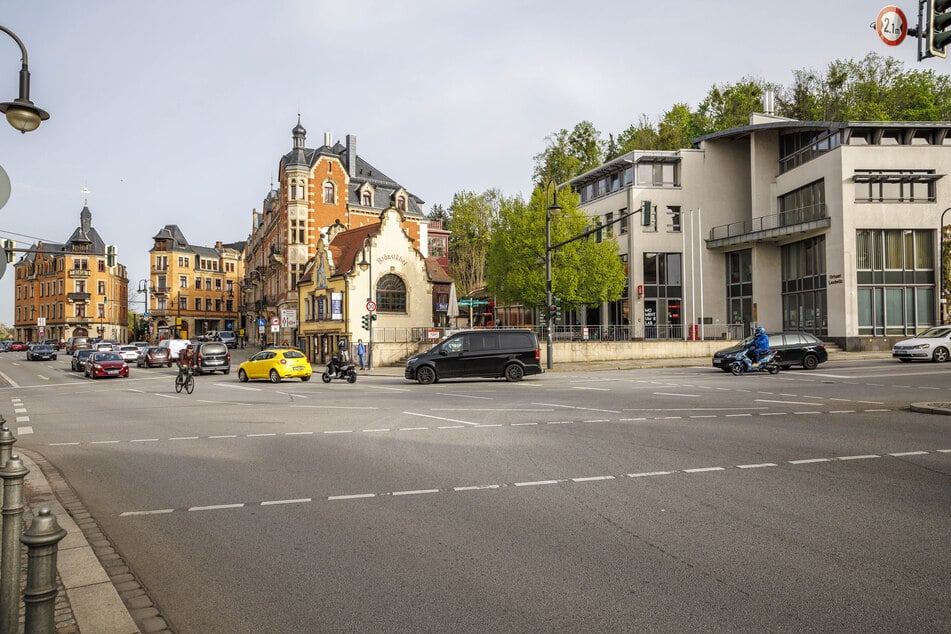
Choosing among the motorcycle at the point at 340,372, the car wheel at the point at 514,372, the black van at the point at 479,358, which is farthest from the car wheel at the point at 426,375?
the motorcycle at the point at 340,372

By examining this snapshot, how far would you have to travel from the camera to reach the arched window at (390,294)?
43.1m

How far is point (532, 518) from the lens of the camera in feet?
20.4

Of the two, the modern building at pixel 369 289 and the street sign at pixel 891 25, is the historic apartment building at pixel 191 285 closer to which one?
the modern building at pixel 369 289

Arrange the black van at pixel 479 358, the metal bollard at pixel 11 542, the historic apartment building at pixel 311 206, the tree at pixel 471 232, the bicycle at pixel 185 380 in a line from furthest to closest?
the tree at pixel 471 232, the historic apartment building at pixel 311 206, the black van at pixel 479 358, the bicycle at pixel 185 380, the metal bollard at pixel 11 542

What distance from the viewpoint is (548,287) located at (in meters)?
30.9

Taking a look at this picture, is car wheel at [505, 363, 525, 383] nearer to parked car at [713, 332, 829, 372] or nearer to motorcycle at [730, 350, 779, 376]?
motorcycle at [730, 350, 779, 376]

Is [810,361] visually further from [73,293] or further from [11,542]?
[73,293]

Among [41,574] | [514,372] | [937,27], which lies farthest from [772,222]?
[41,574]

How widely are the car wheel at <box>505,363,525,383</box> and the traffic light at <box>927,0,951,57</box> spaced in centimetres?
1740

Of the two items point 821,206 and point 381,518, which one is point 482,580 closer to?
point 381,518

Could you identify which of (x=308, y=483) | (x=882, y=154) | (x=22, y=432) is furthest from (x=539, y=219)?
(x=308, y=483)

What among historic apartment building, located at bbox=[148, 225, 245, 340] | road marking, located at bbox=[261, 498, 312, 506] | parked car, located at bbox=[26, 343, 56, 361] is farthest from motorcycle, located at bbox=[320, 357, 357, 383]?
historic apartment building, located at bbox=[148, 225, 245, 340]

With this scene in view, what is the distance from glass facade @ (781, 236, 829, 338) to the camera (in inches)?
1573

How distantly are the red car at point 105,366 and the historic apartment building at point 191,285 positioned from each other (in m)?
66.0
